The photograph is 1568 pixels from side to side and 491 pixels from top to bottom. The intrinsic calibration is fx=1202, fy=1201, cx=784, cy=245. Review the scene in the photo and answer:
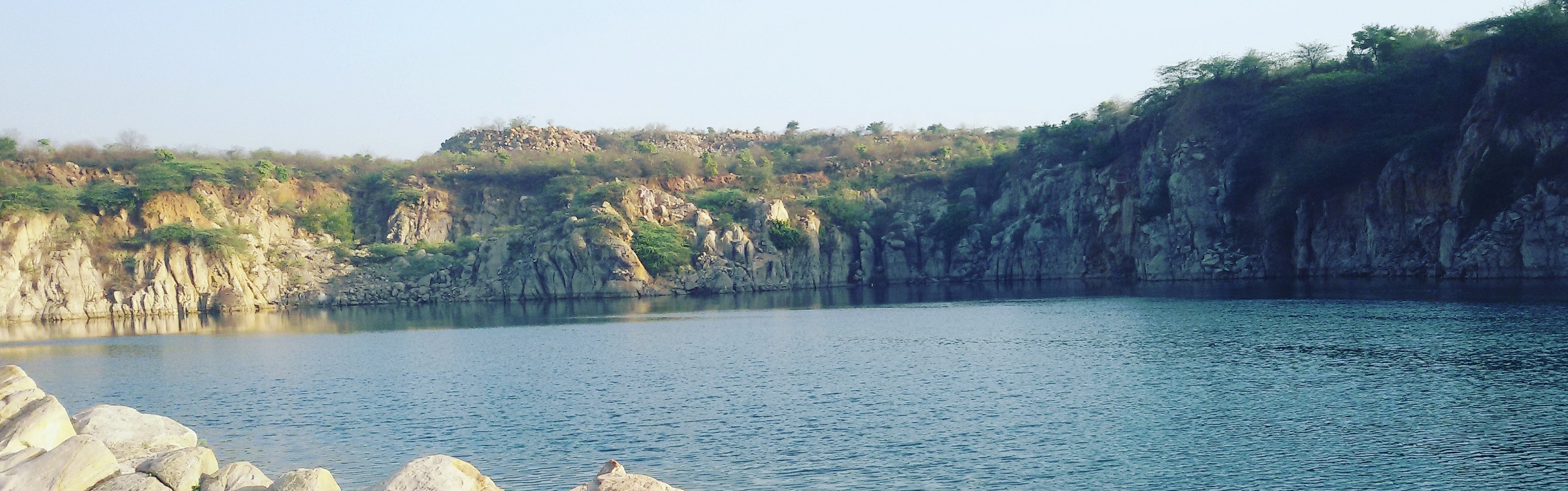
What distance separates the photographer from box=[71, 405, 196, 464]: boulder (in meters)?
22.3

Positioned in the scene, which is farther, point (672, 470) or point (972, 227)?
point (972, 227)

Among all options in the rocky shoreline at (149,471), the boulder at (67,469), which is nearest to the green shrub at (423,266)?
the rocky shoreline at (149,471)

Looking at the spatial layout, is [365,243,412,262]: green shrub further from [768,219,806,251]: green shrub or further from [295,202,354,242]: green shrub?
[768,219,806,251]: green shrub

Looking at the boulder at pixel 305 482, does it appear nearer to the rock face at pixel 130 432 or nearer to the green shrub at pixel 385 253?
the rock face at pixel 130 432

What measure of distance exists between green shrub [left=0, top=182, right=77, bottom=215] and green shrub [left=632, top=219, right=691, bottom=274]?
3976 cm

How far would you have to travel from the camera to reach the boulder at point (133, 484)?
16547 millimetres

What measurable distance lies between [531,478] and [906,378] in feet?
44.7

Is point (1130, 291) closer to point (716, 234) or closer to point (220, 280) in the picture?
point (716, 234)

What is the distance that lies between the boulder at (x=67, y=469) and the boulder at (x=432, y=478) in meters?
4.48

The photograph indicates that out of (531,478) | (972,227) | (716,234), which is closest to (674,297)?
(716,234)

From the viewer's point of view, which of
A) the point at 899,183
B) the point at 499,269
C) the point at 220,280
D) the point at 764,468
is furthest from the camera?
the point at 899,183

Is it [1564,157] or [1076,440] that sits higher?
[1564,157]

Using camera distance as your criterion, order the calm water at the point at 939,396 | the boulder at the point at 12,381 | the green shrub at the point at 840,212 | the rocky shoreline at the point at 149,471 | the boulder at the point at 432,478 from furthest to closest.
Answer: the green shrub at the point at 840,212 → the boulder at the point at 12,381 → the calm water at the point at 939,396 → the rocky shoreline at the point at 149,471 → the boulder at the point at 432,478

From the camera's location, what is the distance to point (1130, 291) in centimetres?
6912
